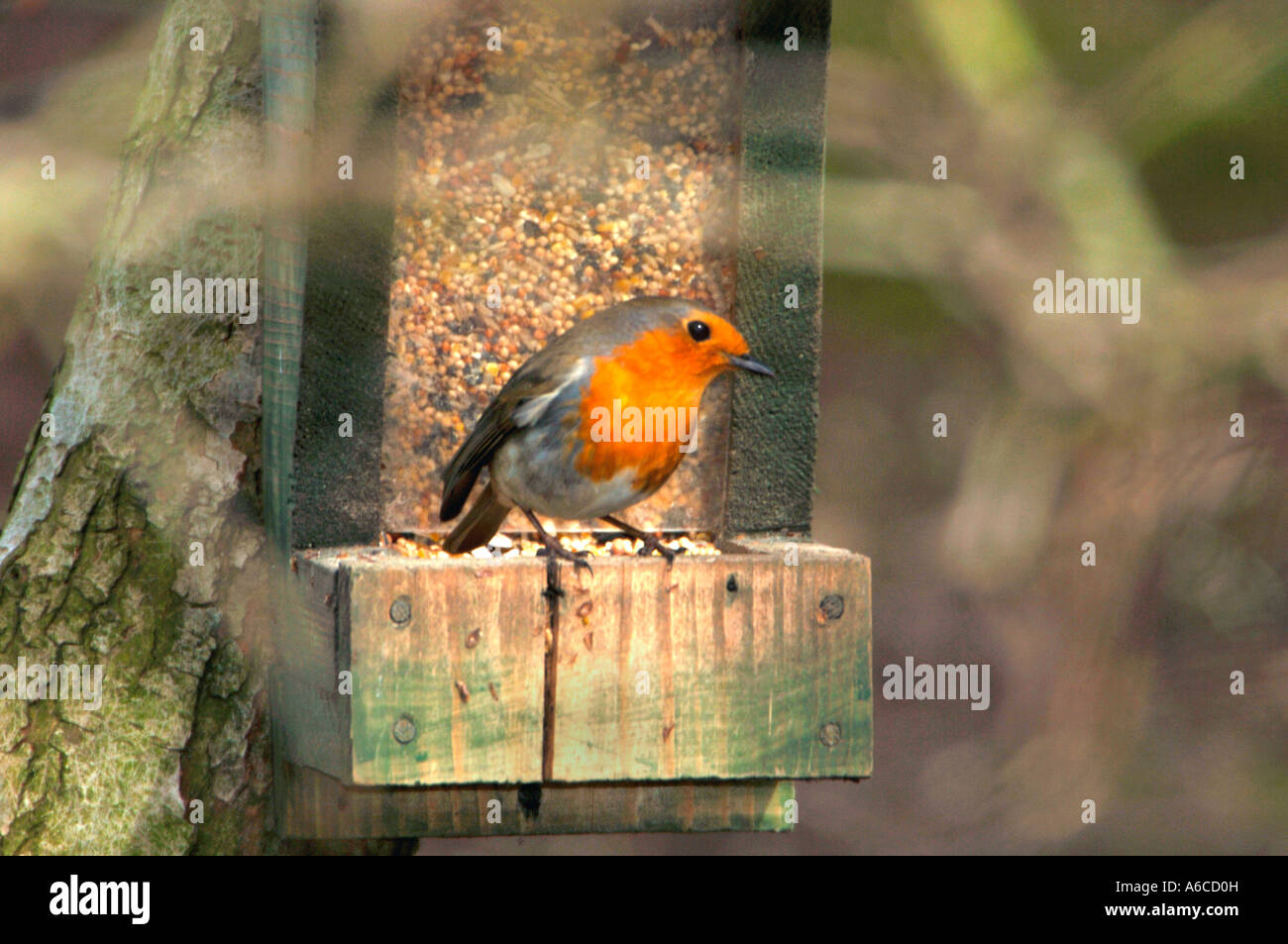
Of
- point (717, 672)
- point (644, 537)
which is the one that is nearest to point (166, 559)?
point (644, 537)

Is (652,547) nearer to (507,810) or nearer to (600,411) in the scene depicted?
(600,411)

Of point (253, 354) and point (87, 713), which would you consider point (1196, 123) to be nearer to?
point (253, 354)

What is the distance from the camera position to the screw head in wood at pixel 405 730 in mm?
3248

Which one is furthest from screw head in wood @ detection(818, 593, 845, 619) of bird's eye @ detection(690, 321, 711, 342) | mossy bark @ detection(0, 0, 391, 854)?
mossy bark @ detection(0, 0, 391, 854)

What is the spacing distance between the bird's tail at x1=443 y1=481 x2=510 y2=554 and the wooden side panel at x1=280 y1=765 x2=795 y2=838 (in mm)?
620

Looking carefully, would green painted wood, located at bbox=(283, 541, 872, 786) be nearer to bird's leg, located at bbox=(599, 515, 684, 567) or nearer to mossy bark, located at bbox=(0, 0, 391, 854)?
bird's leg, located at bbox=(599, 515, 684, 567)

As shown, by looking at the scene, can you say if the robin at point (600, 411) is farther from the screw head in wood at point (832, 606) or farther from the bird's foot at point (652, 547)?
the screw head in wood at point (832, 606)

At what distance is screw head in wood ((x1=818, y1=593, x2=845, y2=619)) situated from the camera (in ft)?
11.5

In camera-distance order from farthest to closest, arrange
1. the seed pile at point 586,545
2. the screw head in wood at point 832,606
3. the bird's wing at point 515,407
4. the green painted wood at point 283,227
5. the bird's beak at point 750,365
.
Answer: the seed pile at point 586,545
the bird's beak at point 750,365
the bird's wing at point 515,407
the green painted wood at point 283,227
the screw head in wood at point 832,606

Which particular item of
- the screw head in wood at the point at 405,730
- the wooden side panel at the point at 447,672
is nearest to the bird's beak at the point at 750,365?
the wooden side panel at the point at 447,672

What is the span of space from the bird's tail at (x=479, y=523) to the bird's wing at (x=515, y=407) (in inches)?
5.4

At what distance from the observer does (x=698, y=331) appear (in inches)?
152

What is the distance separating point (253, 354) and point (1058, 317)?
104 inches

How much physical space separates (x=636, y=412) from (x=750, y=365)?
0.98 ft
